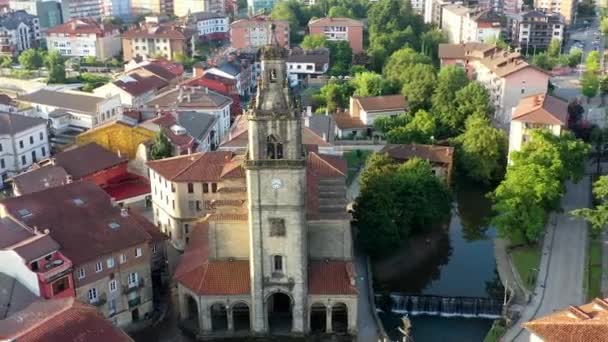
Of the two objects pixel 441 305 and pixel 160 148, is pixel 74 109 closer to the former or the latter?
pixel 160 148

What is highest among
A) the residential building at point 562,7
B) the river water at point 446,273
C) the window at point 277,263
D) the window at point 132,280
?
the residential building at point 562,7

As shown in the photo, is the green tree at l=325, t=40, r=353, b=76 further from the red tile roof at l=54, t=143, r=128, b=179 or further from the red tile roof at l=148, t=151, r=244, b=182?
the red tile roof at l=148, t=151, r=244, b=182

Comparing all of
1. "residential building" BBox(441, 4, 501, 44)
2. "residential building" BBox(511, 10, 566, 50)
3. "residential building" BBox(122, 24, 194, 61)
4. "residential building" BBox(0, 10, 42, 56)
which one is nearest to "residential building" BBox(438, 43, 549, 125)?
"residential building" BBox(441, 4, 501, 44)

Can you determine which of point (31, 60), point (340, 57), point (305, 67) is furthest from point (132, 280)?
point (31, 60)

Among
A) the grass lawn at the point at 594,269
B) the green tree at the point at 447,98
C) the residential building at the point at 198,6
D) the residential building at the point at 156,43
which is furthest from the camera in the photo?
the residential building at the point at 198,6

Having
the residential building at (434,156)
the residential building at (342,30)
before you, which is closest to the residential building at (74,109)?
the residential building at (434,156)

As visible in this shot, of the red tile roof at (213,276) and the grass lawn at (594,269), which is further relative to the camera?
the grass lawn at (594,269)

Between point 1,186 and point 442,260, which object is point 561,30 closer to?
point 442,260

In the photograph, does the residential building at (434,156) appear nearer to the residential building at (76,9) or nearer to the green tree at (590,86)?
the green tree at (590,86)
